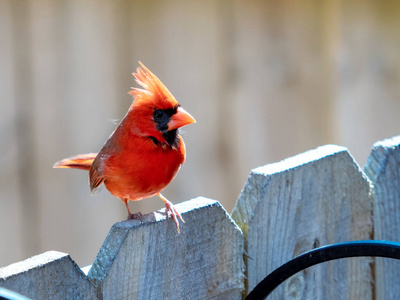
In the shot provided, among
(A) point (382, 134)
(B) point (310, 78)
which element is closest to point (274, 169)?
(B) point (310, 78)

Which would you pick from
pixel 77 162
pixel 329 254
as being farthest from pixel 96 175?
pixel 329 254

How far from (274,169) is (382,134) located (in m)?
1.45

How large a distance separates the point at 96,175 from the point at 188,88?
0.59 m

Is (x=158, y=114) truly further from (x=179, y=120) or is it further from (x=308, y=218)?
(x=308, y=218)

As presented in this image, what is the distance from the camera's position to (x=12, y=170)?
7.43 feet

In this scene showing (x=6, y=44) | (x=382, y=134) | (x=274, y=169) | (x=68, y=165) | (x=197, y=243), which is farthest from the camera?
(x=382, y=134)

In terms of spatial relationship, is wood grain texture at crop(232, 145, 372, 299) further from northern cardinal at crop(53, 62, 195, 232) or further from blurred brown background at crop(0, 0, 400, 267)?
blurred brown background at crop(0, 0, 400, 267)

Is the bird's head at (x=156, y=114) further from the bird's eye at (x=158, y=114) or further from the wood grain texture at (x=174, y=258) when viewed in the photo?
the wood grain texture at (x=174, y=258)

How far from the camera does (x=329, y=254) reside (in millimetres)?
1287

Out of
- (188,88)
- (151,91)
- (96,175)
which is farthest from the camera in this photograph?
(188,88)

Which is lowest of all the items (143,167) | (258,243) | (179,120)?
(258,243)

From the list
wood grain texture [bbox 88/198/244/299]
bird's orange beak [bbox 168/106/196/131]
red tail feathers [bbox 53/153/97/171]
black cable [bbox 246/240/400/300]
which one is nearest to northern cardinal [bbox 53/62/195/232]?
bird's orange beak [bbox 168/106/196/131]

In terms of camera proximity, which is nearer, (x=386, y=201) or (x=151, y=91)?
(x=386, y=201)

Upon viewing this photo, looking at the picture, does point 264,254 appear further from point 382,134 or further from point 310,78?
point 382,134
